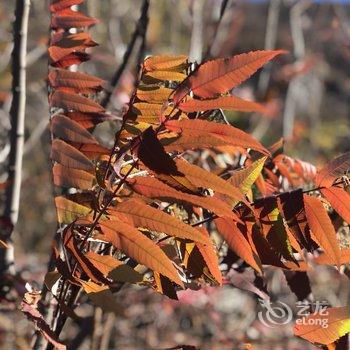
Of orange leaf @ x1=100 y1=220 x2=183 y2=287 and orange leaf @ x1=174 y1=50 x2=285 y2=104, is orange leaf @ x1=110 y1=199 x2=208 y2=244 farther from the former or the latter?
orange leaf @ x1=174 y1=50 x2=285 y2=104

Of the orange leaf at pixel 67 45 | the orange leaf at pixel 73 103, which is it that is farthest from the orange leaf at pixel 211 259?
the orange leaf at pixel 67 45

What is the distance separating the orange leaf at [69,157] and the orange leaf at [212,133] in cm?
12

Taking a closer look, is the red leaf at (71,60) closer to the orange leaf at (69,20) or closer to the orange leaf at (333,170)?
the orange leaf at (69,20)

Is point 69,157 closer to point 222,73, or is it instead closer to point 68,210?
point 68,210

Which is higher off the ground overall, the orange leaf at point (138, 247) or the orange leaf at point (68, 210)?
the orange leaf at point (68, 210)

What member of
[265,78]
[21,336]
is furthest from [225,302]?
[21,336]

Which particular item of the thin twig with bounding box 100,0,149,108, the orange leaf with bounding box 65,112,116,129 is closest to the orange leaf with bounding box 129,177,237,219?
the orange leaf with bounding box 65,112,116,129

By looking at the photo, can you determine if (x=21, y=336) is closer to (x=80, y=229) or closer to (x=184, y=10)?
(x=80, y=229)

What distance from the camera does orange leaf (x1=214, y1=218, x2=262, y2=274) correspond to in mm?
703

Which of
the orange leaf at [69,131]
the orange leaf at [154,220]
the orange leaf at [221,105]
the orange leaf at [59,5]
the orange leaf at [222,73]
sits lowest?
the orange leaf at [154,220]

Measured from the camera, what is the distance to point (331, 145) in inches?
251

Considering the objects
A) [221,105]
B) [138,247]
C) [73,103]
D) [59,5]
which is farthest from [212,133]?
[59,5]

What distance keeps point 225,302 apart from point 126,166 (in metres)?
2.56

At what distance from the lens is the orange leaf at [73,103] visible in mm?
851
